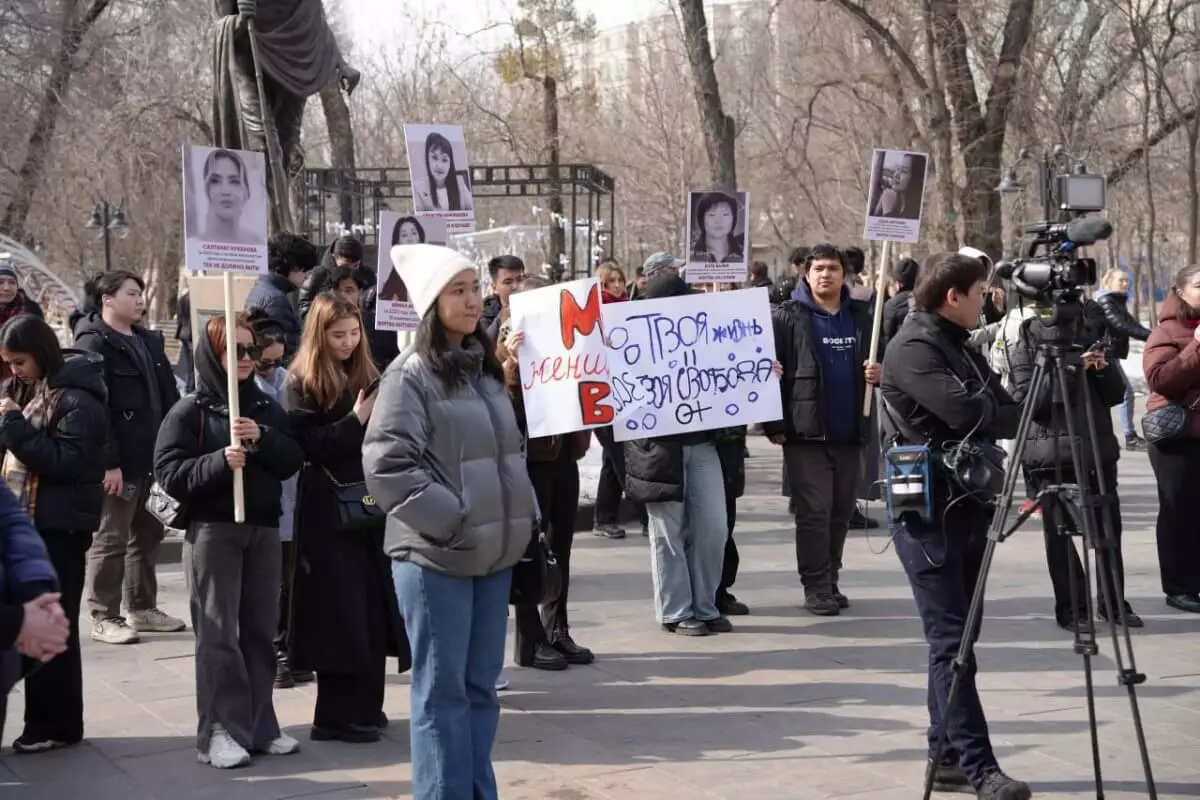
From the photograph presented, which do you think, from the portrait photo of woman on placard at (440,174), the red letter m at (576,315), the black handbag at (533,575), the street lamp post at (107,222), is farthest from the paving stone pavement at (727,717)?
the street lamp post at (107,222)

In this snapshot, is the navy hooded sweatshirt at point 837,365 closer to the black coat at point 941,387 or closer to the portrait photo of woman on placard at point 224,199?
the black coat at point 941,387

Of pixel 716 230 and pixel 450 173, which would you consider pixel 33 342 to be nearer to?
pixel 450 173

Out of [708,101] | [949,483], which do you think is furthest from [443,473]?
[708,101]

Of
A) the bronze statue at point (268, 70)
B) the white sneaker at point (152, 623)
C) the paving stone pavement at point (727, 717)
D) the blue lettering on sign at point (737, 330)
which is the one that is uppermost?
the bronze statue at point (268, 70)

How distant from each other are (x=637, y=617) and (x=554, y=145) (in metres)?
23.6

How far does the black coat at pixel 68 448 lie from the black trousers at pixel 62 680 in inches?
3.8

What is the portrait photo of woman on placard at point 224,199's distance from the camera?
22.9 feet

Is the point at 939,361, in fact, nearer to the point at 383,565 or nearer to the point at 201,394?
the point at 383,565

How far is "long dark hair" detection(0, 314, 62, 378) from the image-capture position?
252 inches

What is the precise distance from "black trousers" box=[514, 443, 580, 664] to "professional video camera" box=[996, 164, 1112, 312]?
A: 2.82 meters

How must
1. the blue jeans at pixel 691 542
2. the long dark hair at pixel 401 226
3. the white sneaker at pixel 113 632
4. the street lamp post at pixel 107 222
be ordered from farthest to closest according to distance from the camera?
the street lamp post at pixel 107 222
the long dark hair at pixel 401 226
the blue jeans at pixel 691 542
the white sneaker at pixel 113 632

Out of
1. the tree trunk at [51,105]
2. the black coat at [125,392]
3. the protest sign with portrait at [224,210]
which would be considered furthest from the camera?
the tree trunk at [51,105]

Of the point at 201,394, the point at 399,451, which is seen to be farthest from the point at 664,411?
the point at 399,451

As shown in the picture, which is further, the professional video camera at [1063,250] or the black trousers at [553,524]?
the black trousers at [553,524]
